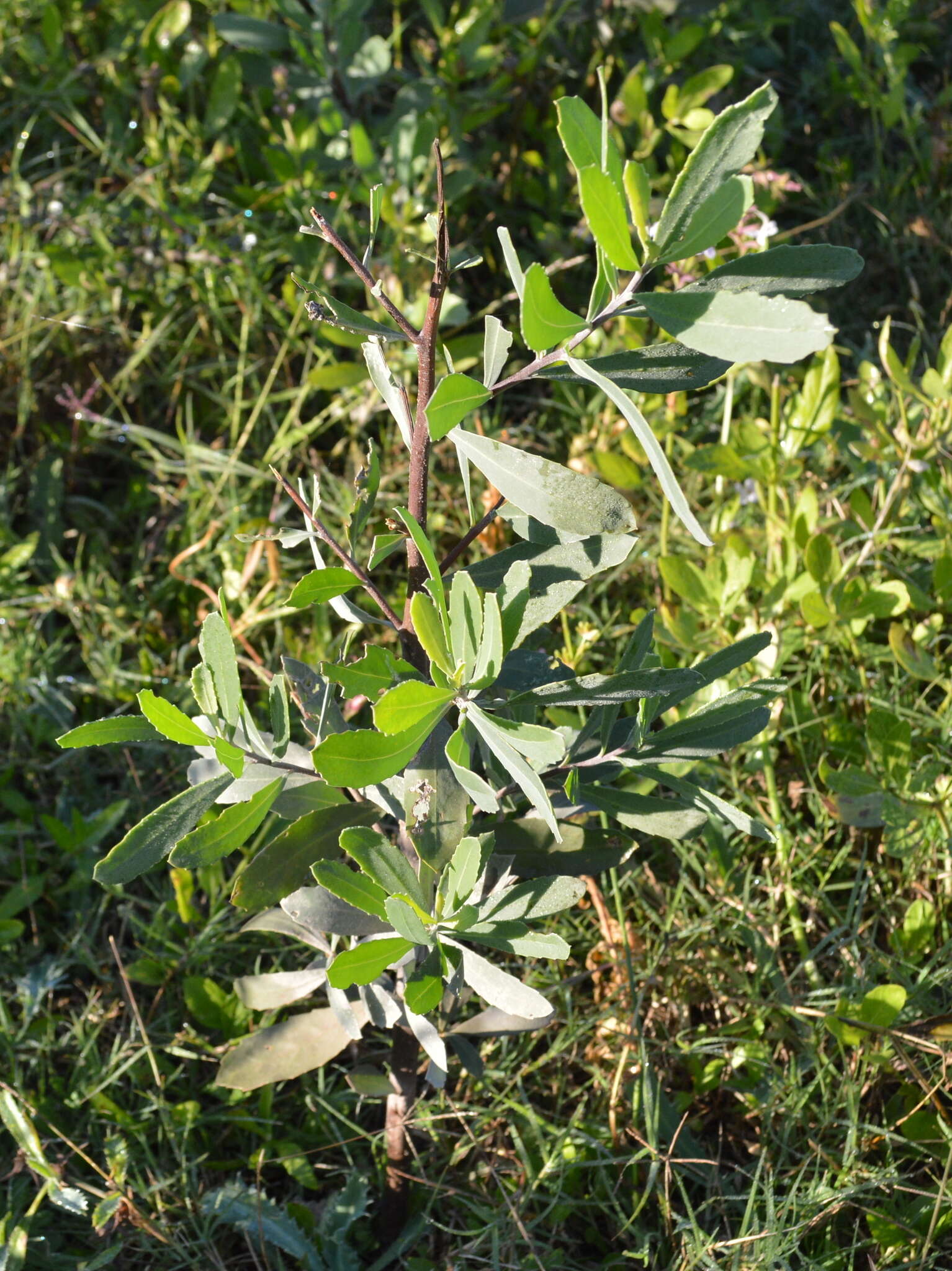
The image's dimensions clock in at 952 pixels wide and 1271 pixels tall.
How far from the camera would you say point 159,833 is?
1.25 meters

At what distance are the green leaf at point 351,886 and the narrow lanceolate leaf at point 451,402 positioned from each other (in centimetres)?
49

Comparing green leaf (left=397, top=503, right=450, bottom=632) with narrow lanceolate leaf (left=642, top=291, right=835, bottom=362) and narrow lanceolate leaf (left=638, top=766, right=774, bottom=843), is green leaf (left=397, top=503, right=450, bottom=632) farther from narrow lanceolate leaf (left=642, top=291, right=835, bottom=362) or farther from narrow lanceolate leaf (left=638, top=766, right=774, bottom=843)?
narrow lanceolate leaf (left=638, top=766, right=774, bottom=843)

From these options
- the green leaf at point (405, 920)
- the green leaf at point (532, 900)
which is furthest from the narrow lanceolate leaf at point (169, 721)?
the green leaf at point (532, 900)

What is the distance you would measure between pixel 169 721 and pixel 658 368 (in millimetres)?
617

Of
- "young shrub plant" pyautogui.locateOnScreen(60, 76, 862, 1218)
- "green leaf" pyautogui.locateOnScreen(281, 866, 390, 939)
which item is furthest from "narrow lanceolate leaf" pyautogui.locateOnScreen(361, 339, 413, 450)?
"green leaf" pyautogui.locateOnScreen(281, 866, 390, 939)

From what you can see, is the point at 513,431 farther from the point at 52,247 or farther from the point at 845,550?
the point at 52,247

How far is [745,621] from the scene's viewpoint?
213 centimetres

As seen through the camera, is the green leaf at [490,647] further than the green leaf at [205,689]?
No

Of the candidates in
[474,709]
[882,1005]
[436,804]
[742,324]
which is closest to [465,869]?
[436,804]

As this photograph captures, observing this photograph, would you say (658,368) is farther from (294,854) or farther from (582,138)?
(294,854)

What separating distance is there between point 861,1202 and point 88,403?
2.30 metres

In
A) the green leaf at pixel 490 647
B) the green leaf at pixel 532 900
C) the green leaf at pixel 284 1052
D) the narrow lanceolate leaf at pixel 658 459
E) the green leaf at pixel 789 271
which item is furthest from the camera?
the green leaf at pixel 284 1052

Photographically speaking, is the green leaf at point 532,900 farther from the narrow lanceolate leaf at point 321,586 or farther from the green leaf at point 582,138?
the green leaf at point 582,138

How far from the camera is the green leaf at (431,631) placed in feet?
3.65
